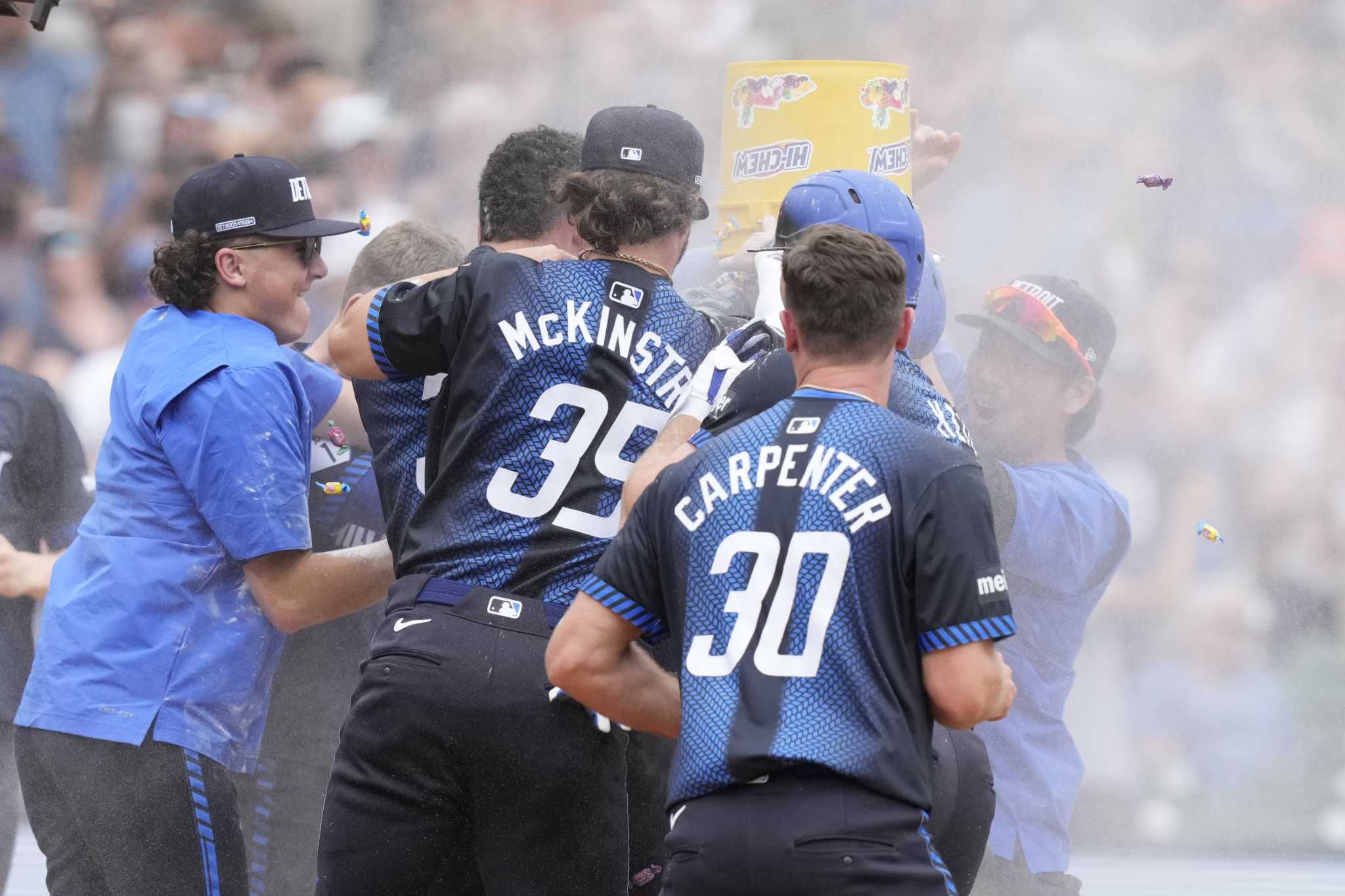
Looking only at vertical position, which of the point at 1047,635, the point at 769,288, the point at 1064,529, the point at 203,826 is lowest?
the point at 203,826

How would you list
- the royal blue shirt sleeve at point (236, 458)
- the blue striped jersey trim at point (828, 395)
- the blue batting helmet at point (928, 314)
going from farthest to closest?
1. the blue batting helmet at point (928, 314)
2. the royal blue shirt sleeve at point (236, 458)
3. the blue striped jersey trim at point (828, 395)

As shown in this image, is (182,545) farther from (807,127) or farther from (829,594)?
(807,127)

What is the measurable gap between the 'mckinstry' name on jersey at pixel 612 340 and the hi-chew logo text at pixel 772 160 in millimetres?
1006

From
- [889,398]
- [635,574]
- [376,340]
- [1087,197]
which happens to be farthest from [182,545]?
[1087,197]

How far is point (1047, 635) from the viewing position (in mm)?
3773

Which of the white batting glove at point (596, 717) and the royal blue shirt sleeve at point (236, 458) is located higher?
the royal blue shirt sleeve at point (236, 458)

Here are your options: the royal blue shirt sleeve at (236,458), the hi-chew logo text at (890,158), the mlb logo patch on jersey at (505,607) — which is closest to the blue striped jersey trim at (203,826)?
the royal blue shirt sleeve at (236,458)

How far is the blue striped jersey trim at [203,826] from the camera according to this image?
252cm

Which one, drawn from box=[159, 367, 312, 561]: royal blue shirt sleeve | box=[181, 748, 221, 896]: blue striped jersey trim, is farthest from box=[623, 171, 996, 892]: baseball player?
box=[181, 748, 221, 896]: blue striped jersey trim

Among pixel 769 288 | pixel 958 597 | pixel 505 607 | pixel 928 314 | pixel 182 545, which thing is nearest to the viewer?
pixel 958 597

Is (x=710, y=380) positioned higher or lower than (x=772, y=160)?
lower

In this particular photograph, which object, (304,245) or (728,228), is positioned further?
(728,228)

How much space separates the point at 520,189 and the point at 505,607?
2.69 ft

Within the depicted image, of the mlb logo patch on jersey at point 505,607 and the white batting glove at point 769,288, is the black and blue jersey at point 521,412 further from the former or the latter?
the white batting glove at point 769,288
